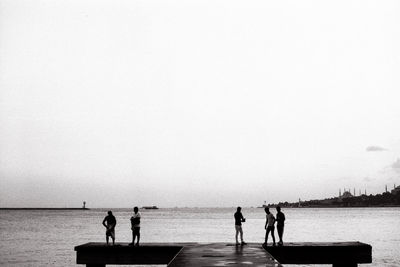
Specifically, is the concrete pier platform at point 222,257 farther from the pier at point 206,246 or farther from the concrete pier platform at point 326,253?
the concrete pier platform at point 326,253

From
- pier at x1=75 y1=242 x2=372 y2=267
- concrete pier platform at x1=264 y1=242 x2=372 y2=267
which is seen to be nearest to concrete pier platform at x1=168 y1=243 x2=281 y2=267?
pier at x1=75 y1=242 x2=372 y2=267

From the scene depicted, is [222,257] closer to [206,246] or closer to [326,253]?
[206,246]

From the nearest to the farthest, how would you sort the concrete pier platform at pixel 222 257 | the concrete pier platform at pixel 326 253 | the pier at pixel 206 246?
the concrete pier platform at pixel 222 257 < the pier at pixel 206 246 < the concrete pier platform at pixel 326 253

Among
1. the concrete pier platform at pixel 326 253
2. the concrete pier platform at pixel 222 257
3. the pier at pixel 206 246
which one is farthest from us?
the concrete pier platform at pixel 326 253

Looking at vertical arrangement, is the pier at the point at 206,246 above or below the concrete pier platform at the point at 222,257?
below

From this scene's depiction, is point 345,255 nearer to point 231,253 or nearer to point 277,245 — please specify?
point 277,245

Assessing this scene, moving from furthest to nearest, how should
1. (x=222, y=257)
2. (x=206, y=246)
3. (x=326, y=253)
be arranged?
(x=326, y=253) → (x=206, y=246) → (x=222, y=257)

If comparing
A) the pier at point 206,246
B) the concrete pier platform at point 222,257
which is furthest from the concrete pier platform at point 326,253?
the concrete pier platform at point 222,257

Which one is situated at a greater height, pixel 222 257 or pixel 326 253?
pixel 222 257

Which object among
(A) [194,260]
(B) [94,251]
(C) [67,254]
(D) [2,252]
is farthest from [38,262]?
(A) [194,260]

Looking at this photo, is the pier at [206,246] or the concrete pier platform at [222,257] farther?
the pier at [206,246]

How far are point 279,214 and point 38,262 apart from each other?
85.9 ft

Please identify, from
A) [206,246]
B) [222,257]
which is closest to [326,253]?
[206,246]

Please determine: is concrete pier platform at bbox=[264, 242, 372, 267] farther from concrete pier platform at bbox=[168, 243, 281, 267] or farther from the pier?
concrete pier platform at bbox=[168, 243, 281, 267]
